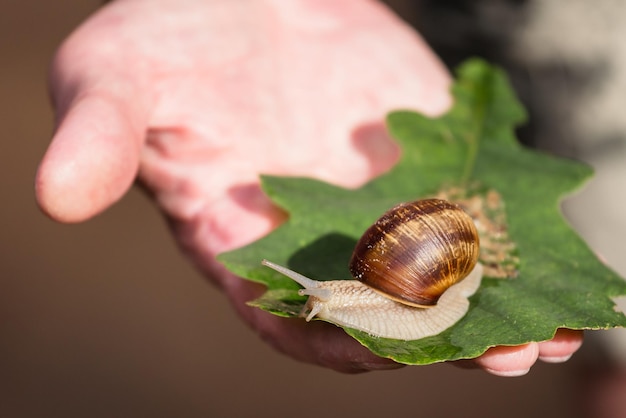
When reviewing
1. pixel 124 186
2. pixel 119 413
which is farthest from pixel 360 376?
pixel 124 186

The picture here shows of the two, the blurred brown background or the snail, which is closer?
the snail

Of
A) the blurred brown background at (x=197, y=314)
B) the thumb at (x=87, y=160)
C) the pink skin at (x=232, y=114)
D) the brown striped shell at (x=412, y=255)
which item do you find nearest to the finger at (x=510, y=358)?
the pink skin at (x=232, y=114)

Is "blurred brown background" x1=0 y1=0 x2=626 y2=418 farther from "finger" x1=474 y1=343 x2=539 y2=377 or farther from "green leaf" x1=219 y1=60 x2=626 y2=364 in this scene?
"finger" x1=474 y1=343 x2=539 y2=377

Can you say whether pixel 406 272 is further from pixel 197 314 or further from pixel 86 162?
pixel 197 314

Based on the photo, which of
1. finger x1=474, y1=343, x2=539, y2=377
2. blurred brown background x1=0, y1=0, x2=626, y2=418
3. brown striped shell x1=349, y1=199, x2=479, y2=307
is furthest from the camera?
blurred brown background x1=0, y1=0, x2=626, y2=418

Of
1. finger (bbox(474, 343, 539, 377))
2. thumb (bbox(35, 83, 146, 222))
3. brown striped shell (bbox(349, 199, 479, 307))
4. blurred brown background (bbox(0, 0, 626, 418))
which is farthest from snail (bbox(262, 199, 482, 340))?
blurred brown background (bbox(0, 0, 626, 418))

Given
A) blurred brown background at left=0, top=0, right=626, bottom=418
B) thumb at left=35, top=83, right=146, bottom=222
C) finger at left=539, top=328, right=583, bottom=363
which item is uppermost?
thumb at left=35, top=83, right=146, bottom=222

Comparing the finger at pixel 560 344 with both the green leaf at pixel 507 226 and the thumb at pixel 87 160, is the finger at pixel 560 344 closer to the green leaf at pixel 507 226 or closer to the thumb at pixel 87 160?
the green leaf at pixel 507 226
